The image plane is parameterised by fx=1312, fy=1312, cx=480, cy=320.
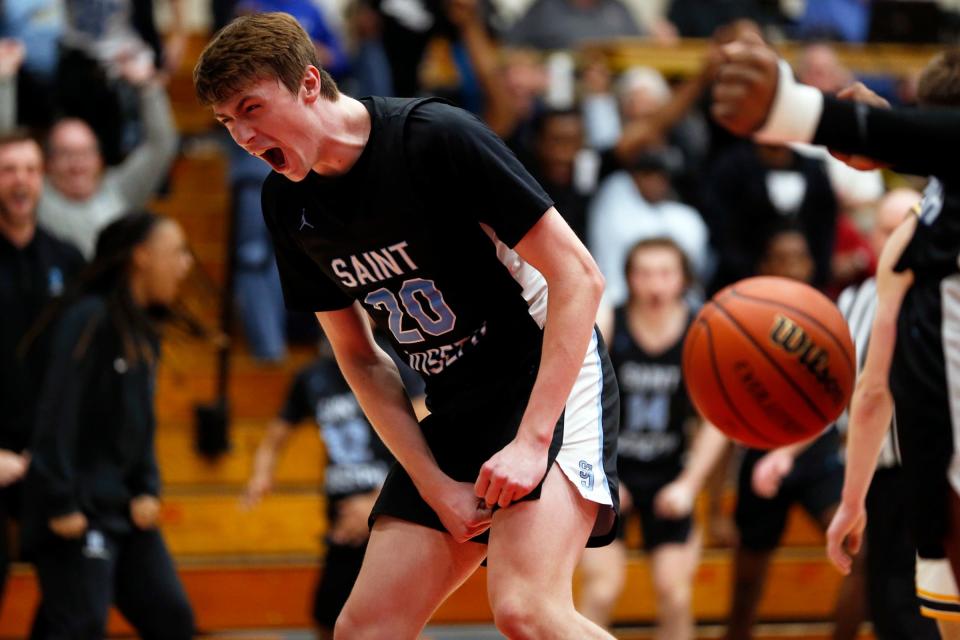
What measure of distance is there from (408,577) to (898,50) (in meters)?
8.92

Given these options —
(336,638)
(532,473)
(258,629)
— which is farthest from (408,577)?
(258,629)

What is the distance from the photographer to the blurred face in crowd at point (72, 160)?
659 centimetres

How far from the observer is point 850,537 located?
372 centimetres

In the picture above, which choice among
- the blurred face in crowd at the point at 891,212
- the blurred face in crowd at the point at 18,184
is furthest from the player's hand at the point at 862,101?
the blurred face in crowd at the point at 18,184

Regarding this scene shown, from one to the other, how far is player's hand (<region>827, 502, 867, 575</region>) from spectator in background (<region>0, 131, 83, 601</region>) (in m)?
3.17

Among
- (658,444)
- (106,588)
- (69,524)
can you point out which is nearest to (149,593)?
(106,588)

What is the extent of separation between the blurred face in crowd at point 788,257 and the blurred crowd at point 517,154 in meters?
0.01

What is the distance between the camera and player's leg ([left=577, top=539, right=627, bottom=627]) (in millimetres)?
5766

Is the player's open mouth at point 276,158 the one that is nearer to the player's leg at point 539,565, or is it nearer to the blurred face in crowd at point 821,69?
the player's leg at point 539,565

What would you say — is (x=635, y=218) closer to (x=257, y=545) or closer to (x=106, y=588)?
(x=257, y=545)

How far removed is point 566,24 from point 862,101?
7.59 meters

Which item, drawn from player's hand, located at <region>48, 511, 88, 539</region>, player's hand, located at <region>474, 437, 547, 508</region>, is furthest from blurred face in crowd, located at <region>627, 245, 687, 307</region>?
player's hand, located at <region>474, 437, 547, 508</region>

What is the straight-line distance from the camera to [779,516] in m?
6.00

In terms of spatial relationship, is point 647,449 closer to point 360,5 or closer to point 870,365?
point 870,365
